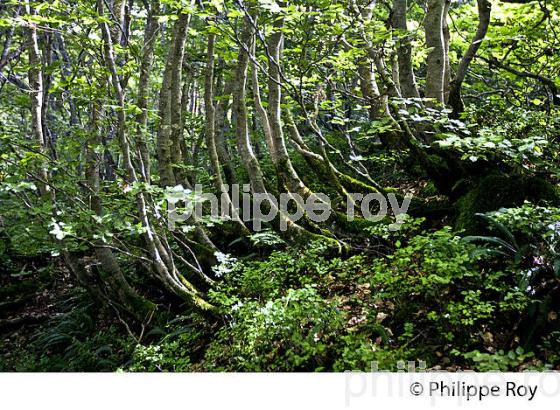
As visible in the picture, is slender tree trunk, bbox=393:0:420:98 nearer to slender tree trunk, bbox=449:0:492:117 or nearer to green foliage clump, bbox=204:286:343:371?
slender tree trunk, bbox=449:0:492:117

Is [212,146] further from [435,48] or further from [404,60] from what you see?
[435,48]

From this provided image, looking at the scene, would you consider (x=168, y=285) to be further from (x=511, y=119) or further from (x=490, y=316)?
(x=511, y=119)

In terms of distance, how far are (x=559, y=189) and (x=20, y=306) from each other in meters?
9.65

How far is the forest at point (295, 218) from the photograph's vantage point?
351 cm

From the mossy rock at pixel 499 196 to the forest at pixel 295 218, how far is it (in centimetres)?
2

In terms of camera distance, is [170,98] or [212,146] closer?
[170,98]

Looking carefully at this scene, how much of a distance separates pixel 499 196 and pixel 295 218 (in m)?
2.81

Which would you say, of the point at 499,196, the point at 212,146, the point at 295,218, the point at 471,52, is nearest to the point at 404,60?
the point at 471,52

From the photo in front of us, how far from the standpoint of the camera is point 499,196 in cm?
442

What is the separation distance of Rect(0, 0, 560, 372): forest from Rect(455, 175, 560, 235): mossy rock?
19 millimetres

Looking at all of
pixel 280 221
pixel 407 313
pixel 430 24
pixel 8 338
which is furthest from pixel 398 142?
pixel 8 338

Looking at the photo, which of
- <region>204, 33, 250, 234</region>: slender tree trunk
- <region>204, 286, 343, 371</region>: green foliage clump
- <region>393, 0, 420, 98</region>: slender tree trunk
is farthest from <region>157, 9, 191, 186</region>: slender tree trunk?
<region>393, 0, 420, 98</region>: slender tree trunk

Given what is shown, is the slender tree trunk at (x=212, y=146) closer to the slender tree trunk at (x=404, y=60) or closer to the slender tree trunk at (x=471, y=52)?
the slender tree trunk at (x=404, y=60)

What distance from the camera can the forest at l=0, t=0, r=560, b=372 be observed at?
351 cm
